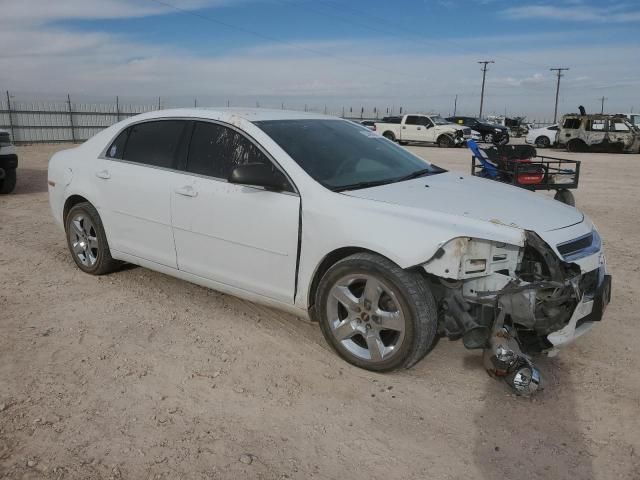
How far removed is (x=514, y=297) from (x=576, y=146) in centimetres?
2439

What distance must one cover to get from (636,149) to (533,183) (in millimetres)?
19915

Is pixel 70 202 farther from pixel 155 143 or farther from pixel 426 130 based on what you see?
pixel 426 130

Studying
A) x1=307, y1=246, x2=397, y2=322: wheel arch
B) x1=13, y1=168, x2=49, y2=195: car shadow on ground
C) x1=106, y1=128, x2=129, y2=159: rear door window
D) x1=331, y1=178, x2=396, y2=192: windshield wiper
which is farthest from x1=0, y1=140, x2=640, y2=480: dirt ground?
x1=13, y1=168, x2=49, y2=195: car shadow on ground

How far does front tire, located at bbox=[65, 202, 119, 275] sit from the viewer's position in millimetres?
5066

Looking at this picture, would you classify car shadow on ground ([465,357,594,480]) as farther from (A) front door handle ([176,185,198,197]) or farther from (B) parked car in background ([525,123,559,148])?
(B) parked car in background ([525,123,559,148])

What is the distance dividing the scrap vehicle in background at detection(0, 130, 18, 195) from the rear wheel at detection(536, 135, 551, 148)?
24.0 metres

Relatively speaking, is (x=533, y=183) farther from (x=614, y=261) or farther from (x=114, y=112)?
(x=114, y=112)

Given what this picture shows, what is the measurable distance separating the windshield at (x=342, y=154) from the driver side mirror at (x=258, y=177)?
0.20 m

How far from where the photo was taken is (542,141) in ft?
90.3

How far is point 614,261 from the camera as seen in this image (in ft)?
20.2

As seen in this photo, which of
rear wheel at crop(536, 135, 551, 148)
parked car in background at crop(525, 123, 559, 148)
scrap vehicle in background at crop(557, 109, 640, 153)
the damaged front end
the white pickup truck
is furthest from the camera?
the white pickup truck

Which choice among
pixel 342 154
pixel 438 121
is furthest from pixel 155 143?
pixel 438 121

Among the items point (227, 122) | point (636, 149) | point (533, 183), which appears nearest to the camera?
point (227, 122)

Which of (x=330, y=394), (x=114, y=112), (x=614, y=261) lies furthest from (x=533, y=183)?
(x=114, y=112)
